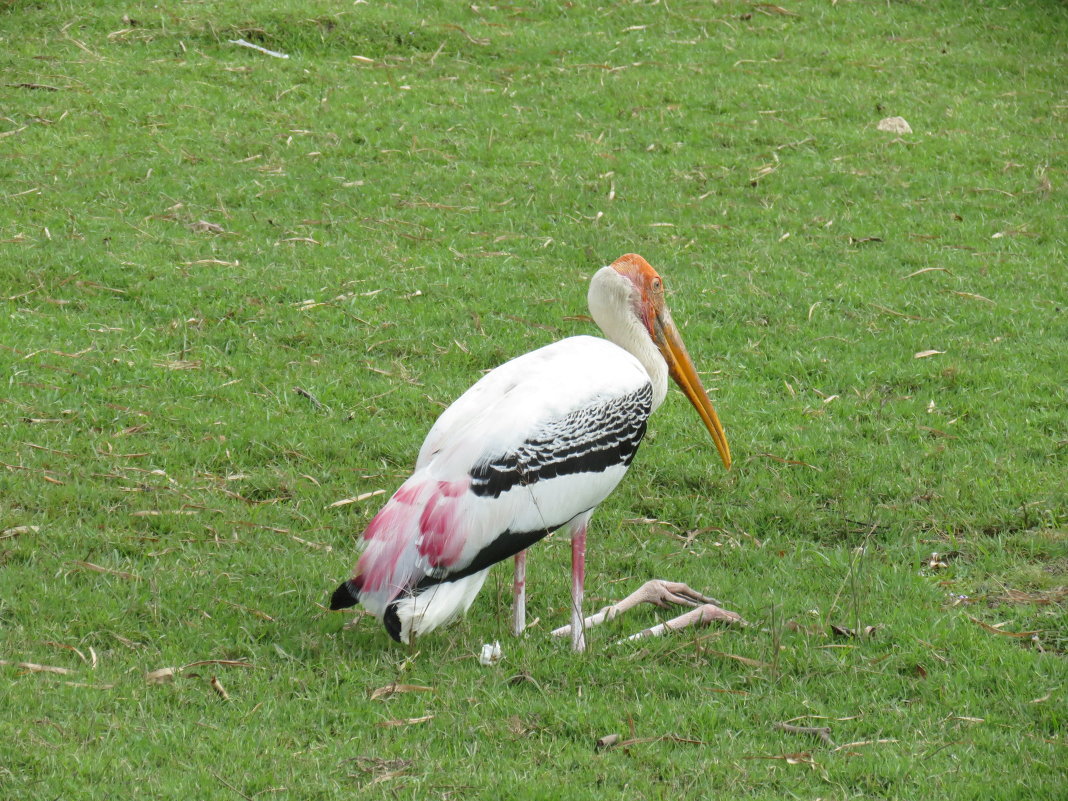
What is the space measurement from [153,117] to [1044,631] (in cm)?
833

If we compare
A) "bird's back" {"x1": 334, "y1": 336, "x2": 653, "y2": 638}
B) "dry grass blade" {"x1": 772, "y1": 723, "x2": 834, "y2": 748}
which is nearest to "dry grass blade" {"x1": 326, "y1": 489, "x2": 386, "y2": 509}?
"bird's back" {"x1": 334, "y1": 336, "x2": 653, "y2": 638}

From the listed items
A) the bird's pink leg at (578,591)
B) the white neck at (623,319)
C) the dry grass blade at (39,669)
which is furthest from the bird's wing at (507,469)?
the dry grass blade at (39,669)

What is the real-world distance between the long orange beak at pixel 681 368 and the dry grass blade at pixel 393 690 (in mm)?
2008

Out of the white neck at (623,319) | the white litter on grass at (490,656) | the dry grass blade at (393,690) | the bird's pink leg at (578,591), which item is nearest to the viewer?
the dry grass blade at (393,690)

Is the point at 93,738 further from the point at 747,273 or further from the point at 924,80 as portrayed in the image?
the point at 924,80

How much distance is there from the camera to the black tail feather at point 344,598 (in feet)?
15.5

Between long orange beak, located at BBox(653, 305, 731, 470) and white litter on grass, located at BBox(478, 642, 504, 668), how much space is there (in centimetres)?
167

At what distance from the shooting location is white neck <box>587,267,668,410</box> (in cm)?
571

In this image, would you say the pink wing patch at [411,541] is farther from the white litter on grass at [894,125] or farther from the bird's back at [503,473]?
the white litter on grass at [894,125]

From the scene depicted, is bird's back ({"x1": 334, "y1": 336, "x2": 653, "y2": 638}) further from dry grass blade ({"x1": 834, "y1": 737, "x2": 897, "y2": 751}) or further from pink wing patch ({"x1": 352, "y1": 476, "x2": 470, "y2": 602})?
dry grass blade ({"x1": 834, "y1": 737, "x2": 897, "y2": 751})

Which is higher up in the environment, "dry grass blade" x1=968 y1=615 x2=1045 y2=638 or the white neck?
the white neck

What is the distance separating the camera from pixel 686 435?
720 cm

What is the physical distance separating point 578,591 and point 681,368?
140 cm

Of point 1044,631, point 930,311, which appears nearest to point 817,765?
point 1044,631
